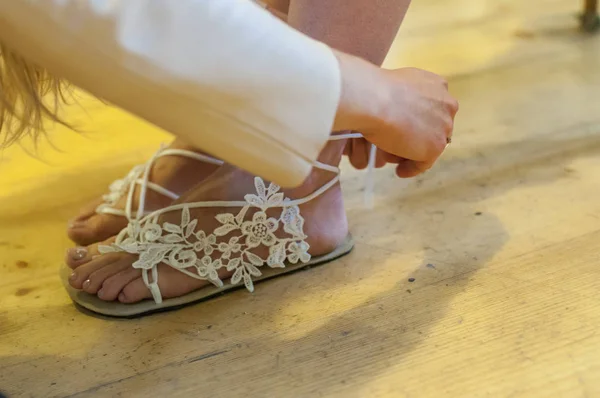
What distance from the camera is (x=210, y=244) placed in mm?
661

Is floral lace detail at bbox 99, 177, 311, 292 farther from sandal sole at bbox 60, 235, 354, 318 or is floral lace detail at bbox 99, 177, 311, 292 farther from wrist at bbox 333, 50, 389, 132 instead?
wrist at bbox 333, 50, 389, 132

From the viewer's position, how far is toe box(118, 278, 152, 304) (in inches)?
25.3

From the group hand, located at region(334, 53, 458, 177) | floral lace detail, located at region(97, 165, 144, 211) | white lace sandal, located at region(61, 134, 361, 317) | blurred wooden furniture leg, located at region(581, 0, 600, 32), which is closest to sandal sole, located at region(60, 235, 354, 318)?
white lace sandal, located at region(61, 134, 361, 317)

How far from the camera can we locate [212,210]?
662 millimetres

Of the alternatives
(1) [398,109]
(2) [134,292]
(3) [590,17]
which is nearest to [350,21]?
(1) [398,109]

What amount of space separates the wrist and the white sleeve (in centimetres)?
2

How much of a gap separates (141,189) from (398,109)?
36 centimetres

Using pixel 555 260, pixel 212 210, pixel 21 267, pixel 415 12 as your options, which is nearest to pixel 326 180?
pixel 212 210

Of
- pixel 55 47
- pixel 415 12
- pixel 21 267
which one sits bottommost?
pixel 21 267

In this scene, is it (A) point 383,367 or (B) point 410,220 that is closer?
(A) point 383,367

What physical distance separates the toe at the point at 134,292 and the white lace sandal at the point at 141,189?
0.10m

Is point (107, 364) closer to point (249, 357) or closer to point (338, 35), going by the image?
point (249, 357)

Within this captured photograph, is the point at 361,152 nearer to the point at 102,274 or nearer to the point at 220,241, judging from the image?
the point at 220,241

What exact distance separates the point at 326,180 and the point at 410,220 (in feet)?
0.51
